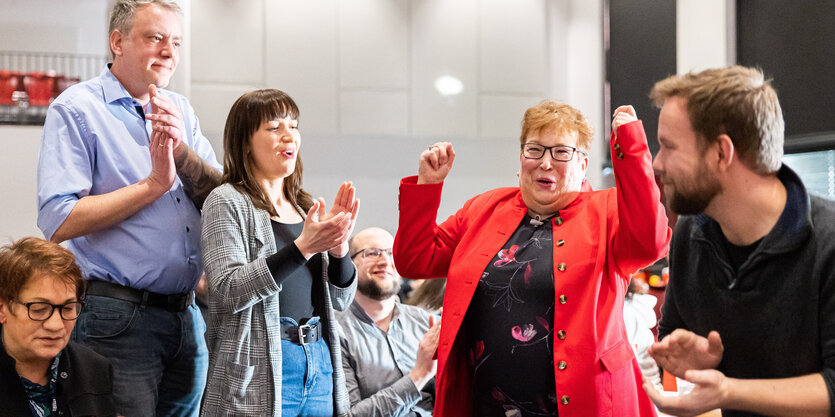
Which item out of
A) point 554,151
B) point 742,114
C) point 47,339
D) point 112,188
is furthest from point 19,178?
point 742,114

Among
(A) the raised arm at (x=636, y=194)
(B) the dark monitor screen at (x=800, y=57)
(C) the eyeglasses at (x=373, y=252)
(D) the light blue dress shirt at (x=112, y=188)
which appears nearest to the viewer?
(A) the raised arm at (x=636, y=194)

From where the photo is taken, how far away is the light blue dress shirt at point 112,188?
2117mm

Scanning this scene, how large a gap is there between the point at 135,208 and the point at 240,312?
0.42 metres

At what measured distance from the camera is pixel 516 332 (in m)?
1.89

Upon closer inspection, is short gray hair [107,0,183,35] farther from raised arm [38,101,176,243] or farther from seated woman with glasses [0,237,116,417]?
seated woman with glasses [0,237,116,417]

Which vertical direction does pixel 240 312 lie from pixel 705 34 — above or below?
below

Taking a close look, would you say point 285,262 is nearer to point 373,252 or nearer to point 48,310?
point 48,310

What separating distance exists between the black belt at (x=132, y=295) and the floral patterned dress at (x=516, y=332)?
0.83 metres

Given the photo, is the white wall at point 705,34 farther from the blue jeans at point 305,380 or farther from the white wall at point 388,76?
the blue jeans at point 305,380

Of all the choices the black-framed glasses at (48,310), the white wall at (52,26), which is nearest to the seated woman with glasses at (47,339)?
the black-framed glasses at (48,310)

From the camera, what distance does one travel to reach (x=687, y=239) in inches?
64.6

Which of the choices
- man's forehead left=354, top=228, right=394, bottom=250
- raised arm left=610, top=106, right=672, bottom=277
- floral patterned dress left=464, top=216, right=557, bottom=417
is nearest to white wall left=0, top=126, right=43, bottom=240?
man's forehead left=354, top=228, right=394, bottom=250

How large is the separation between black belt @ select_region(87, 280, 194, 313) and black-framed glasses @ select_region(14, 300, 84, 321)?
0.34 feet

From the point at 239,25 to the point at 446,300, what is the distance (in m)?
4.84
